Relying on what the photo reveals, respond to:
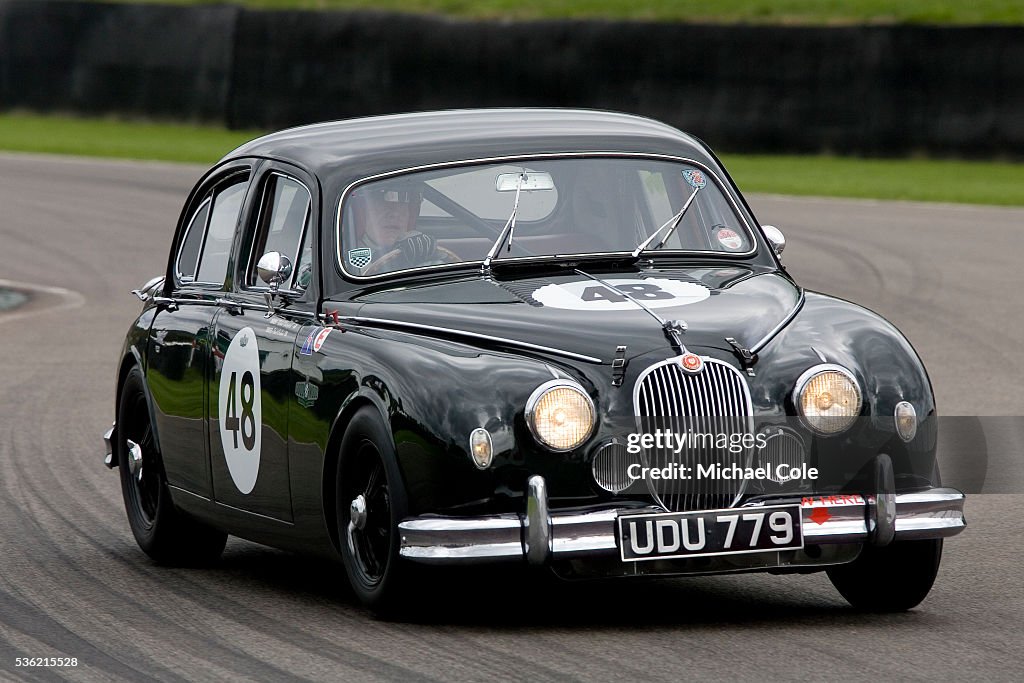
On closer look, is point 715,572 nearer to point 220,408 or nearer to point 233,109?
point 220,408

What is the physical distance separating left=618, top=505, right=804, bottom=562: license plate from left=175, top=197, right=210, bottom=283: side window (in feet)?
10.0

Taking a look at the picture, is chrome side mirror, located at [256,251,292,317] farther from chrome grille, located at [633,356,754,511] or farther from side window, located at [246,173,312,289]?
chrome grille, located at [633,356,754,511]

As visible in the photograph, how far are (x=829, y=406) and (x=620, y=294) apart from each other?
0.79m

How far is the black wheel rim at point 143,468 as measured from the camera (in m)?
8.35

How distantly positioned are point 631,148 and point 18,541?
2.91 meters

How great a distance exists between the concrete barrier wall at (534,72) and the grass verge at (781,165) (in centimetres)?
26

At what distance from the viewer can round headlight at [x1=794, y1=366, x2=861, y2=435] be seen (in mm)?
6168

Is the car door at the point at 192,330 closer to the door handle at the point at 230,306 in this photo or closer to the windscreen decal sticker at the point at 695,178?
the door handle at the point at 230,306

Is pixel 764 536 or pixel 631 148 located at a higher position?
pixel 631 148

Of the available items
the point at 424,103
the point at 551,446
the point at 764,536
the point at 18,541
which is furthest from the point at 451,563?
the point at 424,103

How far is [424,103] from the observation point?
2931 cm

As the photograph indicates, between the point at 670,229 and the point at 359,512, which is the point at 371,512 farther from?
the point at 670,229

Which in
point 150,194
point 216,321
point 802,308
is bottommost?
point 150,194

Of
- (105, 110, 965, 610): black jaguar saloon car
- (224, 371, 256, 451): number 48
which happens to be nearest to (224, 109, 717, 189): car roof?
(105, 110, 965, 610): black jaguar saloon car
